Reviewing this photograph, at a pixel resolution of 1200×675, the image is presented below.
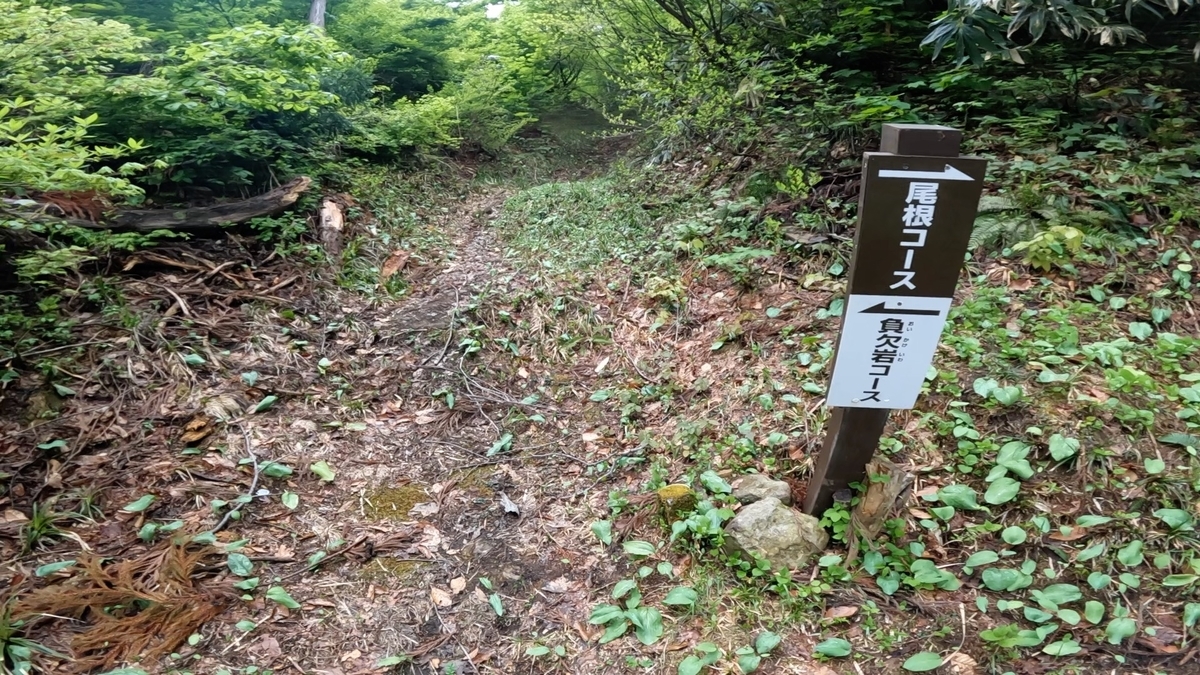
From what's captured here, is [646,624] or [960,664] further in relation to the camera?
[646,624]

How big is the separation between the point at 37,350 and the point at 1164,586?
240 inches

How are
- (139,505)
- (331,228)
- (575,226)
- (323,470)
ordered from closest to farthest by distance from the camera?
1. (139,505)
2. (323,470)
3. (331,228)
4. (575,226)

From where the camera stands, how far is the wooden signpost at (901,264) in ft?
6.98

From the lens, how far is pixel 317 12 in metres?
9.82

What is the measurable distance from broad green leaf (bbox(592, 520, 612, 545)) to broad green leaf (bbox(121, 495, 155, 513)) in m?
2.39

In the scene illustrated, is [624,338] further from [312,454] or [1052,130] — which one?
[1052,130]

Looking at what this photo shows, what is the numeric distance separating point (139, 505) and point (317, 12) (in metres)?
9.50

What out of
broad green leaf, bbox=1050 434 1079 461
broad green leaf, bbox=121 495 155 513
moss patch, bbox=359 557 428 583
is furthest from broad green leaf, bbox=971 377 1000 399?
broad green leaf, bbox=121 495 155 513

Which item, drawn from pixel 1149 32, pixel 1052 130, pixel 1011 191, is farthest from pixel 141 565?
pixel 1149 32

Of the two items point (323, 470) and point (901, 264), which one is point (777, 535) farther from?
point (323, 470)

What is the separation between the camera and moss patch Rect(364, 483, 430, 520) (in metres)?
3.44

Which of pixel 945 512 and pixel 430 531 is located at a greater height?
pixel 945 512

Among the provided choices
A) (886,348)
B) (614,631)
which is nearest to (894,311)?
(886,348)

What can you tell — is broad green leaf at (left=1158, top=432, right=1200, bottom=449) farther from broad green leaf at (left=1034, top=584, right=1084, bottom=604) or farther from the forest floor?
broad green leaf at (left=1034, top=584, right=1084, bottom=604)
